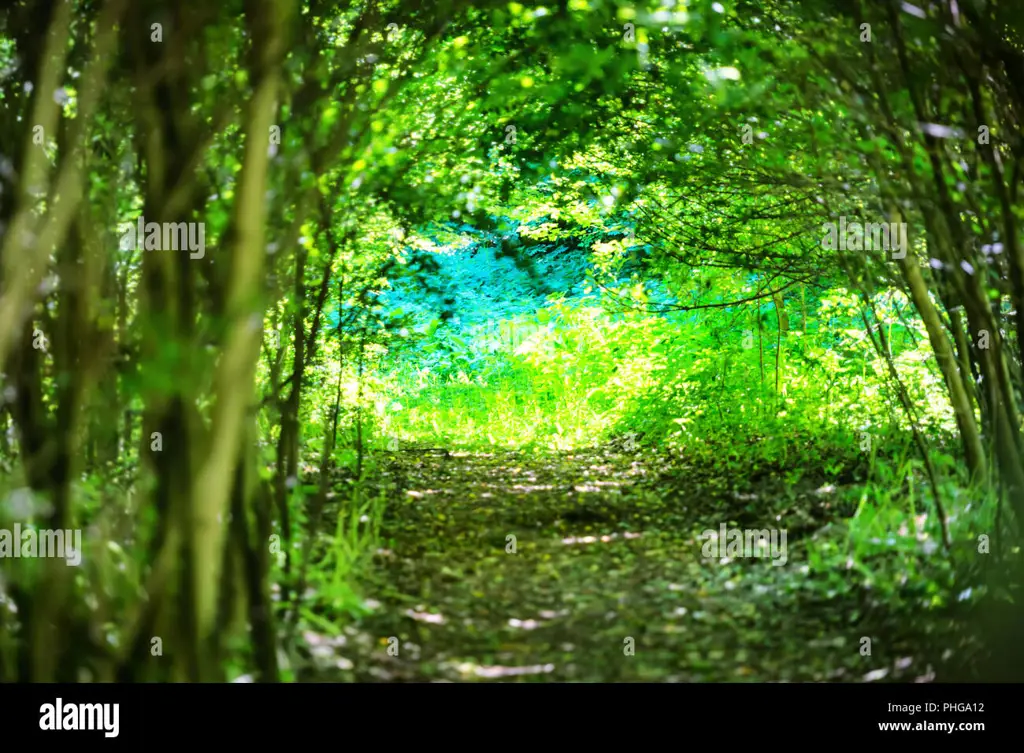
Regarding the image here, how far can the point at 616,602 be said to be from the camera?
4020 millimetres

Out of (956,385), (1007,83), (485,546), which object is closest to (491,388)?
(485,546)

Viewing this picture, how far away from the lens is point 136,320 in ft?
9.39

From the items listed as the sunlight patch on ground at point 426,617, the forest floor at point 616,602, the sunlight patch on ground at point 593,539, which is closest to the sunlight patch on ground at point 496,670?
the forest floor at point 616,602

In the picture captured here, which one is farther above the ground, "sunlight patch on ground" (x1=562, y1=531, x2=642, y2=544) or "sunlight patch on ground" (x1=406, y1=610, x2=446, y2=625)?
"sunlight patch on ground" (x1=562, y1=531, x2=642, y2=544)

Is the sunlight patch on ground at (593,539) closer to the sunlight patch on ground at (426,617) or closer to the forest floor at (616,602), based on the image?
the forest floor at (616,602)

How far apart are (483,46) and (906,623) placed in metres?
3.55

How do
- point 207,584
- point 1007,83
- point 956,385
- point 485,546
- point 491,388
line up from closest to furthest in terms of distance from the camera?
point 207,584 → point 1007,83 → point 956,385 → point 485,546 → point 491,388

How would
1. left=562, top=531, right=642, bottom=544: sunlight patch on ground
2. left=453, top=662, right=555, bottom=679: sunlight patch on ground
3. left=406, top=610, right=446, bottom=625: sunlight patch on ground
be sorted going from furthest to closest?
→ left=562, top=531, right=642, bottom=544: sunlight patch on ground, left=406, top=610, right=446, bottom=625: sunlight patch on ground, left=453, top=662, right=555, bottom=679: sunlight patch on ground

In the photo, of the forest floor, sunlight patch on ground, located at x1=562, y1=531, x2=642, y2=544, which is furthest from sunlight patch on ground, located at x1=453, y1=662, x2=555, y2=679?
sunlight patch on ground, located at x1=562, y1=531, x2=642, y2=544

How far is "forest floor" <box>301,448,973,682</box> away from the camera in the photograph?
10.8 feet

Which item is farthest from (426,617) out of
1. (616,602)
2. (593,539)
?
(593,539)

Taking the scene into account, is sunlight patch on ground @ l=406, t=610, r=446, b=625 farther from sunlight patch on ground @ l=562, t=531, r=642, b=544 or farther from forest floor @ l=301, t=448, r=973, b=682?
sunlight patch on ground @ l=562, t=531, r=642, b=544

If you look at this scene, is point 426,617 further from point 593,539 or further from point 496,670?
point 593,539
